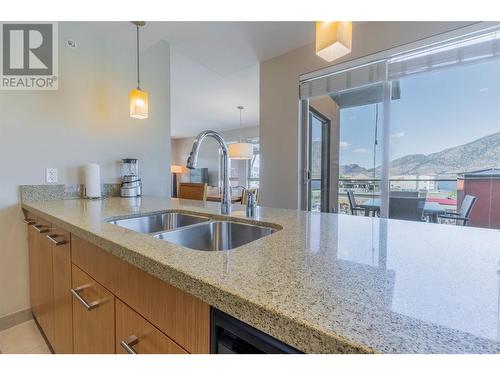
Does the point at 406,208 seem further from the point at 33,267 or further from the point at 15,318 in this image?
the point at 15,318

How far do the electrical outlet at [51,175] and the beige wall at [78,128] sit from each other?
0.10 ft

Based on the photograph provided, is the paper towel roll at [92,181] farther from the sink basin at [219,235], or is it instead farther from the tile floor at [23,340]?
the sink basin at [219,235]

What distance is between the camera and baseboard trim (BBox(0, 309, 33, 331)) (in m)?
1.70

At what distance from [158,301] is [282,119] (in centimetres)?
267

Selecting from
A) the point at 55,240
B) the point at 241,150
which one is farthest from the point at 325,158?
the point at 55,240

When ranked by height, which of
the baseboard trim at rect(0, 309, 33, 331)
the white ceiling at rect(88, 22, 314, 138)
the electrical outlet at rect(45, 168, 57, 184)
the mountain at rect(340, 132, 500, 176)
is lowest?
the baseboard trim at rect(0, 309, 33, 331)

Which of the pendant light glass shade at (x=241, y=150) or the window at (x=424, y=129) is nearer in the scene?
the window at (x=424, y=129)

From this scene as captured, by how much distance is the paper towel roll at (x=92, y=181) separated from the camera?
1.96m

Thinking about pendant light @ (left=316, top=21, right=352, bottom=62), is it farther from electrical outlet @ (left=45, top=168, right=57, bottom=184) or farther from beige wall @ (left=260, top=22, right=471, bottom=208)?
electrical outlet @ (left=45, top=168, right=57, bottom=184)

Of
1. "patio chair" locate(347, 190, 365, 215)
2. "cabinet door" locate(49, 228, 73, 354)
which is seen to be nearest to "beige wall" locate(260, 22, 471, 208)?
"patio chair" locate(347, 190, 365, 215)

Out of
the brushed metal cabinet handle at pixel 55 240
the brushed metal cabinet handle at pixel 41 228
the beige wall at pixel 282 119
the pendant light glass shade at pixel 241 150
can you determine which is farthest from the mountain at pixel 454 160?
the brushed metal cabinet handle at pixel 41 228

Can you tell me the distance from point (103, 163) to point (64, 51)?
903 mm

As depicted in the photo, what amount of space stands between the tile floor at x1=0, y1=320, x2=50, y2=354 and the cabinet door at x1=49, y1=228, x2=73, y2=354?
368mm

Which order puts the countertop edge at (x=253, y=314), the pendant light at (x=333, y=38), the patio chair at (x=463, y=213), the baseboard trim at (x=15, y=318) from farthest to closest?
the patio chair at (x=463, y=213), the baseboard trim at (x=15, y=318), the pendant light at (x=333, y=38), the countertop edge at (x=253, y=314)
